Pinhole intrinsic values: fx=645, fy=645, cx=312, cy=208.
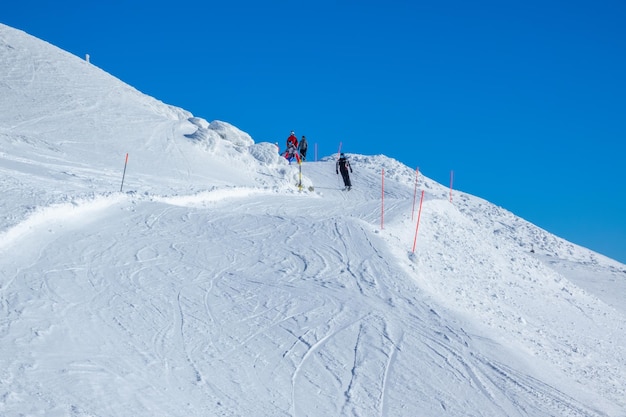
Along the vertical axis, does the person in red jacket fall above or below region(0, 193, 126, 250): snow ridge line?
above

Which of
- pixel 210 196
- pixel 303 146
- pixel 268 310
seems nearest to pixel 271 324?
pixel 268 310

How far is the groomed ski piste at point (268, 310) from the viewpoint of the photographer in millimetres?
8578

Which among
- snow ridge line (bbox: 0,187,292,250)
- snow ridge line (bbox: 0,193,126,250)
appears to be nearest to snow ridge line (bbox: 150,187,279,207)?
snow ridge line (bbox: 0,187,292,250)

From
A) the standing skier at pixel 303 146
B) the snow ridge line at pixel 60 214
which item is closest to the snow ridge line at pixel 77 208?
the snow ridge line at pixel 60 214

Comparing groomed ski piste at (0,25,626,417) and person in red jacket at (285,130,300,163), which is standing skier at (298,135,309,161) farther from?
groomed ski piste at (0,25,626,417)

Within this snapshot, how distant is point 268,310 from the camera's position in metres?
11.5

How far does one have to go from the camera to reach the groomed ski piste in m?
8.58

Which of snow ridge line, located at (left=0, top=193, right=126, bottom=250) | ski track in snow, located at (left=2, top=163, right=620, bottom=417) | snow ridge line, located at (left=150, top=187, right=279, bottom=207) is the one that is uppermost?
snow ridge line, located at (left=150, top=187, right=279, bottom=207)

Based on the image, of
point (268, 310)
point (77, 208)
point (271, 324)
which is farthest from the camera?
point (77, 208)

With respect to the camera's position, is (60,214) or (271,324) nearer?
(271,324)

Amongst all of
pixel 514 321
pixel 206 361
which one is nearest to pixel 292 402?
pixel 206 361

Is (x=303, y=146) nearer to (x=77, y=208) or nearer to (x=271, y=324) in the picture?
(x=77, y=208)

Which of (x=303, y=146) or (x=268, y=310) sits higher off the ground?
(x=303, y=146)

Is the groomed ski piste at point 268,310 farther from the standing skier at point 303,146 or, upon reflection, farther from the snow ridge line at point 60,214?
the standing skier at point 303,146
